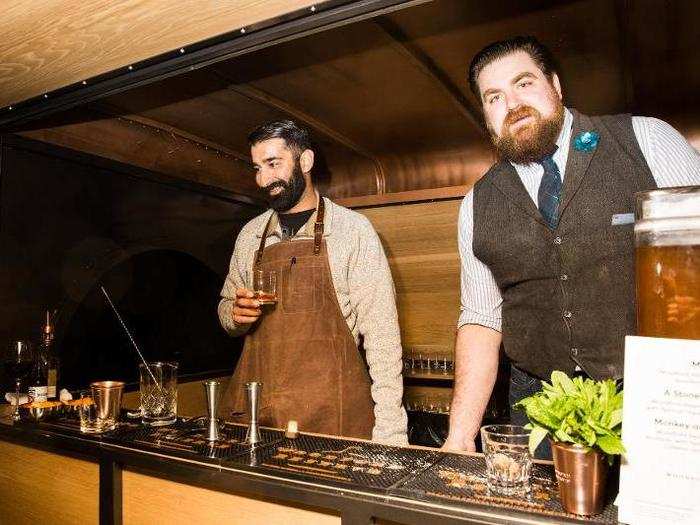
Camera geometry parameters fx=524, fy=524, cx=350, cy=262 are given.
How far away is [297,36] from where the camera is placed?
1.62m

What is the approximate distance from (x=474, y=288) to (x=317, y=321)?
0.77m

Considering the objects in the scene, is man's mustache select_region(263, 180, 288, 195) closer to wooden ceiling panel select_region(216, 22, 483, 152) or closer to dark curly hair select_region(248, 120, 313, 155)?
dark curly hair select_region(248, 120, 313, 155)

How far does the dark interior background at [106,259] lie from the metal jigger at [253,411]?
1669mm

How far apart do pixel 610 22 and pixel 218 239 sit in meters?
2.75

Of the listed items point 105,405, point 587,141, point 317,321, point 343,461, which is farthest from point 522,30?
point 105,405

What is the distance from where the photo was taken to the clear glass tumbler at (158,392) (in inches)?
71.1

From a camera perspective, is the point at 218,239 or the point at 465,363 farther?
the point at 218,239

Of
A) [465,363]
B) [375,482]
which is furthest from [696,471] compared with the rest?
[465,363]

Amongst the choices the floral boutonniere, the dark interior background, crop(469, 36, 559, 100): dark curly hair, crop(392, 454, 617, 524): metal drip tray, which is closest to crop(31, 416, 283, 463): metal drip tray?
crop(392, 454, 617, 524): metal drip tray

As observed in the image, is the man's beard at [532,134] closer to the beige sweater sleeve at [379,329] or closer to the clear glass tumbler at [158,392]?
the beige sweater sleeve at [379,329]

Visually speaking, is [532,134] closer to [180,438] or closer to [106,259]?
[180,438]

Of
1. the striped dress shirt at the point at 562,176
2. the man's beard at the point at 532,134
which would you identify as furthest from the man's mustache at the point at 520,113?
the striped dress shirt at the point at 562,176

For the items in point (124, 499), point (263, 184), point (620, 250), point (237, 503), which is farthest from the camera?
point (263, 184)

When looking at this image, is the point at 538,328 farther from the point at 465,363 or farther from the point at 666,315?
the point at 666,315
